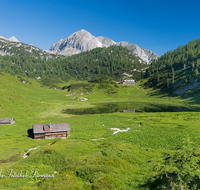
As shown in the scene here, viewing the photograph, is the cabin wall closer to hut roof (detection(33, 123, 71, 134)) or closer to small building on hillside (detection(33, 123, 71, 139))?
small building on hillside (detection(33, 123, 71, 139))

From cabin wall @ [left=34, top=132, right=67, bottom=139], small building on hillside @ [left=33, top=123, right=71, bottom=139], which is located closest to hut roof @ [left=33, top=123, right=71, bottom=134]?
small building on hillside @ [left=33, top=123, right=71, bottom=139]

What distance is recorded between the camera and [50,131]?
61.2 metres

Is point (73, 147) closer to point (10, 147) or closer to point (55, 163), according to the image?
point (55, 163)

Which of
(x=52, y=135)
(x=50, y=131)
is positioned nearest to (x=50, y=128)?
(x=50, y=131)

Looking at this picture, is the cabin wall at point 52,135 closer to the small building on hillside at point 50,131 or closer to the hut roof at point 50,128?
the small building on hillside at point 50,131

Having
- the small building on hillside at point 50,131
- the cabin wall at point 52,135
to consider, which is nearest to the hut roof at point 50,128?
the small building on hillside at point 50,131

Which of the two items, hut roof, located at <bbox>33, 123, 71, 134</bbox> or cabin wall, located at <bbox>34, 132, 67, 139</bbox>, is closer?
hut roof, located at <bbox>33, 123, 71, 134</bbox>

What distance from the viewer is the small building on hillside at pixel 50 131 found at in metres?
61.0

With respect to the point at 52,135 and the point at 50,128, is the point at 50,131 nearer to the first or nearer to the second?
the point at 50,128

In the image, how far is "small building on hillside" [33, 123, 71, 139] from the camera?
200ft

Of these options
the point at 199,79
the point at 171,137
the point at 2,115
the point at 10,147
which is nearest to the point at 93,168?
the point at 10,147

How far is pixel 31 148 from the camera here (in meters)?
50.0

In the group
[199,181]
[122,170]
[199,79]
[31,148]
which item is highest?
[199,79]

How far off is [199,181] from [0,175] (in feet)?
A: 117
